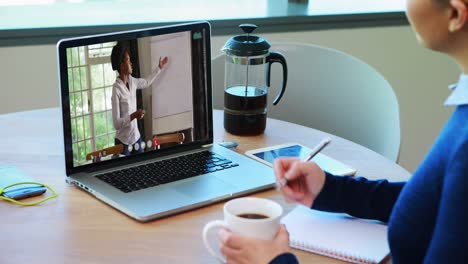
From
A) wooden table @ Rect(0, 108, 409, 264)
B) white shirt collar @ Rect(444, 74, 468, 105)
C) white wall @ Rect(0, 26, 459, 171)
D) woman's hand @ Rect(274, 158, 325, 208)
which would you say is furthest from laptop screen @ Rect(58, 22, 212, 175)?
white wall @ Rect(0, 26, 459, 171)

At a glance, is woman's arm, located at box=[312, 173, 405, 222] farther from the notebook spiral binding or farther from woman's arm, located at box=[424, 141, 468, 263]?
woman's arm, located at box=[424, 141, 468, 263]

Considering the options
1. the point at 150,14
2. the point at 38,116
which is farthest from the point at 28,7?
the point at 38,116

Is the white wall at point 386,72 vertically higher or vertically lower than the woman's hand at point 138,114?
lower

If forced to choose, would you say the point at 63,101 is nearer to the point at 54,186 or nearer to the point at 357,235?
the point at 54,186

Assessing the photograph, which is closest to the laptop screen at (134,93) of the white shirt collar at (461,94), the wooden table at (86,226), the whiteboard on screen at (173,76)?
the whiteboard on screen at (173,76)

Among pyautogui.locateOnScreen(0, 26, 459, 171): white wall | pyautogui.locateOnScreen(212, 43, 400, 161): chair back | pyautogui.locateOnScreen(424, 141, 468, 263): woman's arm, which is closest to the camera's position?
pyautogui.locateOnScreen(424, 141, 468, 263): woman's arm

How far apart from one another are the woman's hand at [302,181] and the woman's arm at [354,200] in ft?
0.04

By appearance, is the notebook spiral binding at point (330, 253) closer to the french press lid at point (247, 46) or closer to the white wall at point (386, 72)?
the french press lid at point (247, 46)

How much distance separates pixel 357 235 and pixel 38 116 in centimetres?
92

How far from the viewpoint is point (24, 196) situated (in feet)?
4.37

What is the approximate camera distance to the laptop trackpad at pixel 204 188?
1342mm

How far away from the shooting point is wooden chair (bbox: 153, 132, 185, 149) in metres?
1.51

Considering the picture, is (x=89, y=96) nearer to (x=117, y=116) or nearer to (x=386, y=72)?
(x=117, y=116)

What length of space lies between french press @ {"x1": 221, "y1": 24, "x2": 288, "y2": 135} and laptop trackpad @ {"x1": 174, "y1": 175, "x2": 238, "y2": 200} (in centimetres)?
29
